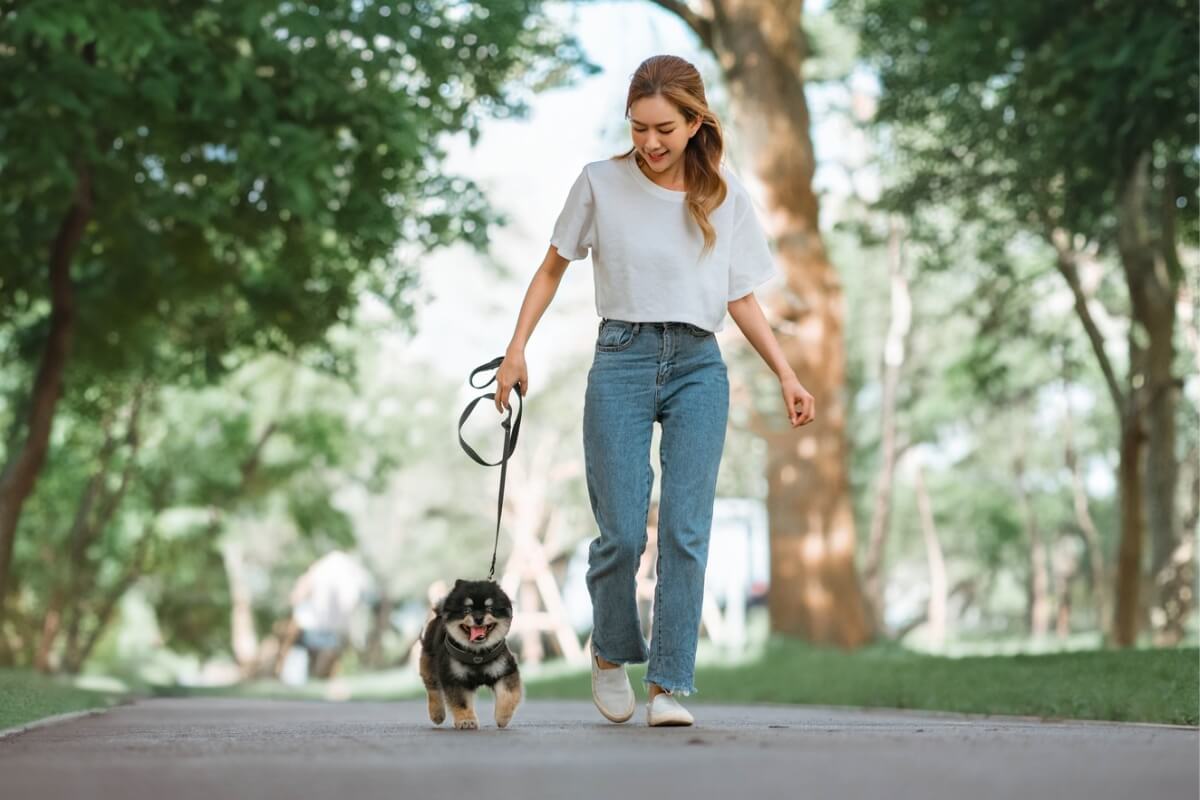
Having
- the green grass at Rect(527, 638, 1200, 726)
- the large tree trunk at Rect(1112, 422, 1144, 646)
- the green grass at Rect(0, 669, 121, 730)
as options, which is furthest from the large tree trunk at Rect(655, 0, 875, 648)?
the green grass at Rect(0, 669, 121, 730)

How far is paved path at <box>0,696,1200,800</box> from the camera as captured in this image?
3.66 m

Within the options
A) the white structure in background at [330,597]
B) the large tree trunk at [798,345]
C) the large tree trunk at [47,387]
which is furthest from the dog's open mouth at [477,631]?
the white structure in background at [330,597]

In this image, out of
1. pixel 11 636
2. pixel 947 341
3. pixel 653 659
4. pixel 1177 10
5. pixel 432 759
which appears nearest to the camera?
pixel 432 759

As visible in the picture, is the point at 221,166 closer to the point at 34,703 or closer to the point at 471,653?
the point at 34,703

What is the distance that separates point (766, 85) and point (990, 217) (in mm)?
7178

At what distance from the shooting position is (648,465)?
6027mm

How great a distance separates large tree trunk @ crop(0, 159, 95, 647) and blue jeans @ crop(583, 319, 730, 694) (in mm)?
10954

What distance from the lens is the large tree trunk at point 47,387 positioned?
1573cm

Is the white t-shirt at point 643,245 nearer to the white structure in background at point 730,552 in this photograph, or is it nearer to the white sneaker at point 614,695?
the white sneaker at point 614,695

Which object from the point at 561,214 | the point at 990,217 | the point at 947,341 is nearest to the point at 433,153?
the point at 561,214

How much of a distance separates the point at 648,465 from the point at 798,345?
36.2 feet

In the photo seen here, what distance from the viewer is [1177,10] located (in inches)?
459

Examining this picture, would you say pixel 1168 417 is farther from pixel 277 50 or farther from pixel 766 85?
pixel 277 50

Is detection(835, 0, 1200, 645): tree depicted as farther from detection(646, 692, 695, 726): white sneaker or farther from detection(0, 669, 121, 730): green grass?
detection(0, 669, 121, 730): green grass
